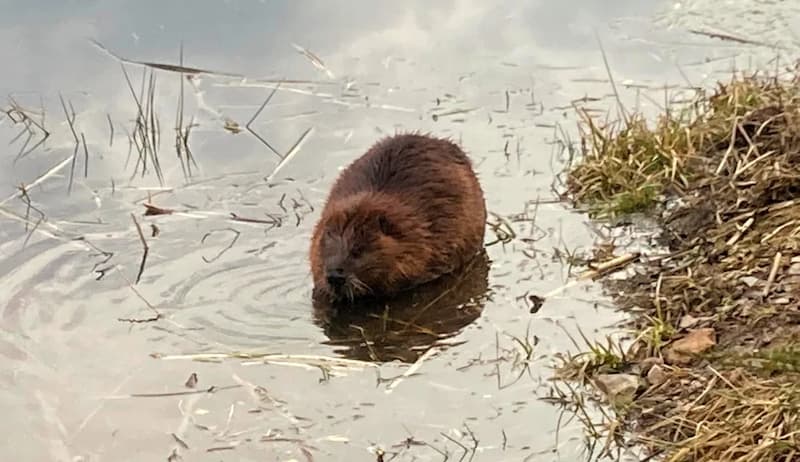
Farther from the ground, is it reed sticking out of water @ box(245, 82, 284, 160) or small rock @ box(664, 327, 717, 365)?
reed sticking out of water @ box(245, 82, 284, 160)

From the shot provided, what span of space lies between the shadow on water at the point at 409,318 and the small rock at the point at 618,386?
2.06 ft

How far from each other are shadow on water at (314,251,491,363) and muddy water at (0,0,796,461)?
0.02m

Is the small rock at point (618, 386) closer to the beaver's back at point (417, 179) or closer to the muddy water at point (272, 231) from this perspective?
the muddy water at point (272, 231)

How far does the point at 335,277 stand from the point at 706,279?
121 cm

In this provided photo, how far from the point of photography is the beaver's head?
15.7 ft

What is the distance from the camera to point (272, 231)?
17.4 ft

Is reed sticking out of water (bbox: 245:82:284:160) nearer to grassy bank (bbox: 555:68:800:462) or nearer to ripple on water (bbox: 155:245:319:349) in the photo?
ripple on water (bbox: 155:245:319:349)

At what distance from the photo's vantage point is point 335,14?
25.1 feet

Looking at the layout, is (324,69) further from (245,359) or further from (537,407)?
(537,407)

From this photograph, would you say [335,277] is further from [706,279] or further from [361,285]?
[706,279]

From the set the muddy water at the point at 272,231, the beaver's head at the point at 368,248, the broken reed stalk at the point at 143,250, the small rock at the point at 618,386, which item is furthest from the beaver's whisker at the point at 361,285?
the small rock at the point at 618,386

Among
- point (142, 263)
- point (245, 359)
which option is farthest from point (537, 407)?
point (142, 263)

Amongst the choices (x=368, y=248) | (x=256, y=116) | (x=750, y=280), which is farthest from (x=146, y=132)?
(x=750, y=280)

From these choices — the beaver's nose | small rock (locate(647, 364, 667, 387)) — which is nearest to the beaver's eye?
the beaver's nose
